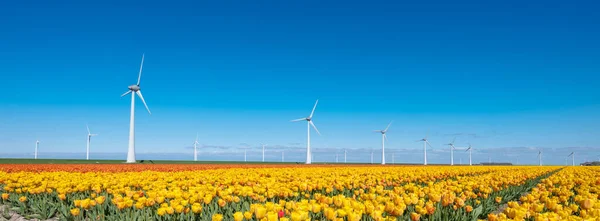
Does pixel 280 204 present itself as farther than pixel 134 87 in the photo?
No

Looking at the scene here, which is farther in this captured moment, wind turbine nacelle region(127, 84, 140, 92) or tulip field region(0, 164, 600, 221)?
wind turbine nacelle region(127, 84, 140, 92)

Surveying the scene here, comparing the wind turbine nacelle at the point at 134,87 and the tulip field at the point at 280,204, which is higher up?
the wind turbine nacelle at the point at 134,87

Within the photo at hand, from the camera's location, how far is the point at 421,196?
9836 mm

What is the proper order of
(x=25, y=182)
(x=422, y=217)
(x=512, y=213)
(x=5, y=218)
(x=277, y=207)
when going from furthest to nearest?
(x=25, y=182), (x=5, y=218), (x=422, y=217), (x=277, y=207), (x=512, y=213)

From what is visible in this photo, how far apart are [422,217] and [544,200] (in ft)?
9.01

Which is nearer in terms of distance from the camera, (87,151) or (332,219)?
(332,219)

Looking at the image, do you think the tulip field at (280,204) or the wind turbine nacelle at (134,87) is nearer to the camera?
the tulip field at (280,204)

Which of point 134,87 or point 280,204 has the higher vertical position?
point 134,87

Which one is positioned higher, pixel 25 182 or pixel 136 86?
pixel 136 86

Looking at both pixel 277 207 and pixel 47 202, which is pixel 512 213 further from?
pixel 47 202

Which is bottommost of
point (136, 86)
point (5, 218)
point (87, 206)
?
point (5, 218)

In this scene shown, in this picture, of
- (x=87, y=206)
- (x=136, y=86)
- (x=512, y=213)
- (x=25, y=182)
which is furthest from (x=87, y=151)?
(x=512, y=213)

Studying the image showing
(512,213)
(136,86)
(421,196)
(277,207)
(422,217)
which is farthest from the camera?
(136,86)

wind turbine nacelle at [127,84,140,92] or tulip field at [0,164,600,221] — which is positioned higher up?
wind turbine nacelle at [127,84,140,92]
